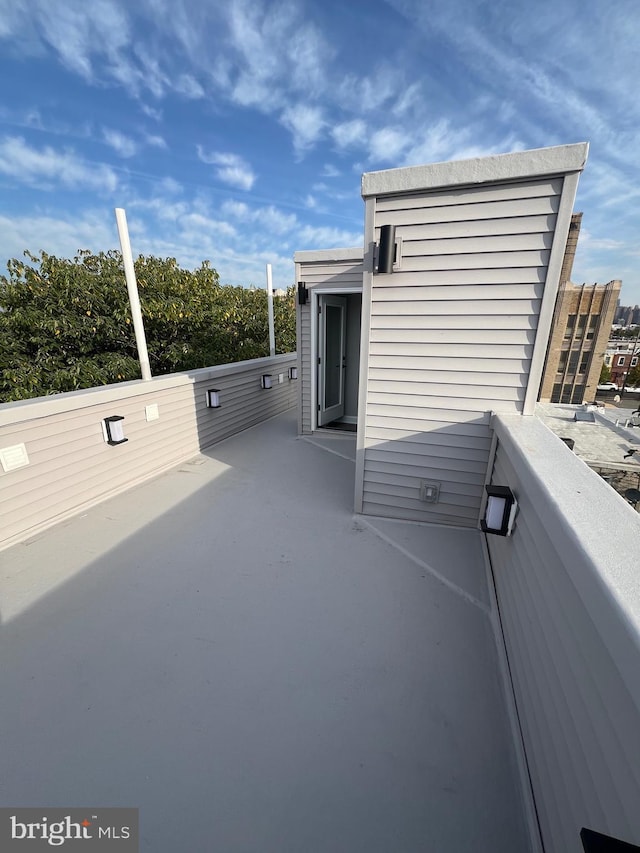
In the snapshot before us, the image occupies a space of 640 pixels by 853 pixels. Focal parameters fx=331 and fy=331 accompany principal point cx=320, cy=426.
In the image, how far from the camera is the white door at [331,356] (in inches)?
199

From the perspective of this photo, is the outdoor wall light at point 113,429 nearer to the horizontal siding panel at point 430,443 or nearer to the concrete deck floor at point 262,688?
the concrete deck floor at point 262,688

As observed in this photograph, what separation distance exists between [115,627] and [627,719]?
2228 mm

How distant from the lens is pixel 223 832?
1099mm

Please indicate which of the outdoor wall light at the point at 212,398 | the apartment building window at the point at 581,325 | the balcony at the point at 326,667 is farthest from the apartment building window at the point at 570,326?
the balcony at the point at 326,667

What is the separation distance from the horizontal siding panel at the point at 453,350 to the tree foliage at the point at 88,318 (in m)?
5.23

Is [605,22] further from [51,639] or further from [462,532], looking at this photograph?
[51,639]

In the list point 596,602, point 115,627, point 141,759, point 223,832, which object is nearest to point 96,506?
point 115,627

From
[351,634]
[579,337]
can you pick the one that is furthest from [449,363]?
[579,337]

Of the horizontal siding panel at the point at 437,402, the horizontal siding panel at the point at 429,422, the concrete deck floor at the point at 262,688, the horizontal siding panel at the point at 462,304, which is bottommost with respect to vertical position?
the concrete deck floor at the point at 262,688

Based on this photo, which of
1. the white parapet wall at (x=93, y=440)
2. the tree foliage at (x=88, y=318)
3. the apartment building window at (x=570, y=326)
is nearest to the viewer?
the white parapet wall at (x=93, y=440)

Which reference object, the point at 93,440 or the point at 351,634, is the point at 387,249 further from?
the point at 93,440

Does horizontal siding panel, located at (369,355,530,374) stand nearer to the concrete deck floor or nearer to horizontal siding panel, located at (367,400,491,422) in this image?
horizontal siding panel, located at (367,400,491,422)

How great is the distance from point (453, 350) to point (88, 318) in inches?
261

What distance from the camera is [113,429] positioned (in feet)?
10.6
